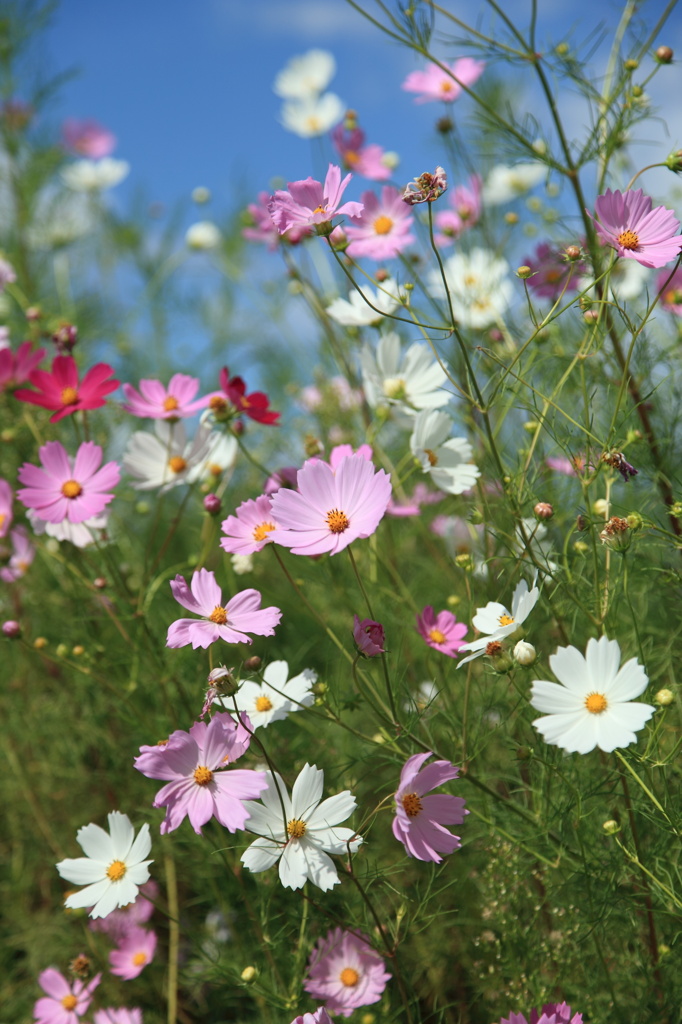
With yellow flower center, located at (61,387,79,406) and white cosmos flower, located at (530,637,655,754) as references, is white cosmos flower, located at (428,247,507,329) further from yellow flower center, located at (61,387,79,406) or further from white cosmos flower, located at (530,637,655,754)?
white cosmos flower, located at (530,637,655,754)

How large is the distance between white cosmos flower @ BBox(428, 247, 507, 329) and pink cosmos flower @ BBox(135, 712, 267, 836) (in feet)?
2.77

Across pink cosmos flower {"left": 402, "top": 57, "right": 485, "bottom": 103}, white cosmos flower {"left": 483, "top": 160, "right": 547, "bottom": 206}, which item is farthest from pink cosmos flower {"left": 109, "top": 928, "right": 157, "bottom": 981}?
white cosmos flower {"left": 483, "top": 160, "right": 547, "bottom": 206}

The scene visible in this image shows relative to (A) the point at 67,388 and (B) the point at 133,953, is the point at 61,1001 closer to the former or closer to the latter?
(B) the point at 133,953

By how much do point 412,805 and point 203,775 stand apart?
18 cm

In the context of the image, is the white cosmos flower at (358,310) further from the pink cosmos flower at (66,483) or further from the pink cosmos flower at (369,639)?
the pink cosmos flower at (369,639)

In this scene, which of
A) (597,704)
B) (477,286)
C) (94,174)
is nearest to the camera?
(597,704)

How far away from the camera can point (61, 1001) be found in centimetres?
96

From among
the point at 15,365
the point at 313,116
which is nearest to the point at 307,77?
the point at 313,116

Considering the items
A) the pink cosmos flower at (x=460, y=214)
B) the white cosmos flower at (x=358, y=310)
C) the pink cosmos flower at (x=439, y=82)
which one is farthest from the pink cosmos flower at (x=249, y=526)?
the pink cosmos flower at (x=439, y=82)

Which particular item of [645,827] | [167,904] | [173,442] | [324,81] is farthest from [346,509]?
[324,81]

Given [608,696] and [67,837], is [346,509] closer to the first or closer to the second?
[608,696]

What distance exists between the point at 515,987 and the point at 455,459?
1.82 ft

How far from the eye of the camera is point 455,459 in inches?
36.4

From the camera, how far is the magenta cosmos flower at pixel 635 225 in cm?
72
